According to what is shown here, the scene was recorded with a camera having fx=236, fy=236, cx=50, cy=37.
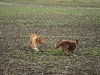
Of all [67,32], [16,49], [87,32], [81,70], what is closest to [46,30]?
[67,32]

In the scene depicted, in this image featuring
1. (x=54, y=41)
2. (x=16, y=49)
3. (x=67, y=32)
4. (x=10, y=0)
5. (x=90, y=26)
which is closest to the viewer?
(x=16, y=49)

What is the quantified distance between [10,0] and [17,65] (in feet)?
115

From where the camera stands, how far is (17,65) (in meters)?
8.09

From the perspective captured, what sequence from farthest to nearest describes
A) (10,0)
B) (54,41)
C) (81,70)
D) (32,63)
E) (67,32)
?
(10,0)
(67,32)
(54,41)
(32,63)
(81,70)

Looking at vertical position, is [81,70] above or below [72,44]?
below

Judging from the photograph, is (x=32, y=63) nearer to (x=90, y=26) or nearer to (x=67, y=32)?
(x=67, y=32)

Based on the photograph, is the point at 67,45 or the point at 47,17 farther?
the point at 47,17

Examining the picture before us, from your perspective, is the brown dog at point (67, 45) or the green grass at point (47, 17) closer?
the brown dog at point (67, 45)

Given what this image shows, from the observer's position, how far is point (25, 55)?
30.1 feet

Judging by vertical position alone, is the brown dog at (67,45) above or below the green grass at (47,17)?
above

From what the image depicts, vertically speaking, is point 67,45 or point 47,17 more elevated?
point 67,45

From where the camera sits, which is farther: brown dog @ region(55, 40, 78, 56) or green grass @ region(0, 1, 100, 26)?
green grass @ region(0, 1, 100, 26)

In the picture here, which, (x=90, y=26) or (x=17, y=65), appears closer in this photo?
(x=17, y=65)

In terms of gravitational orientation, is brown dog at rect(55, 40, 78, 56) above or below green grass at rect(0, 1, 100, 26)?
above
